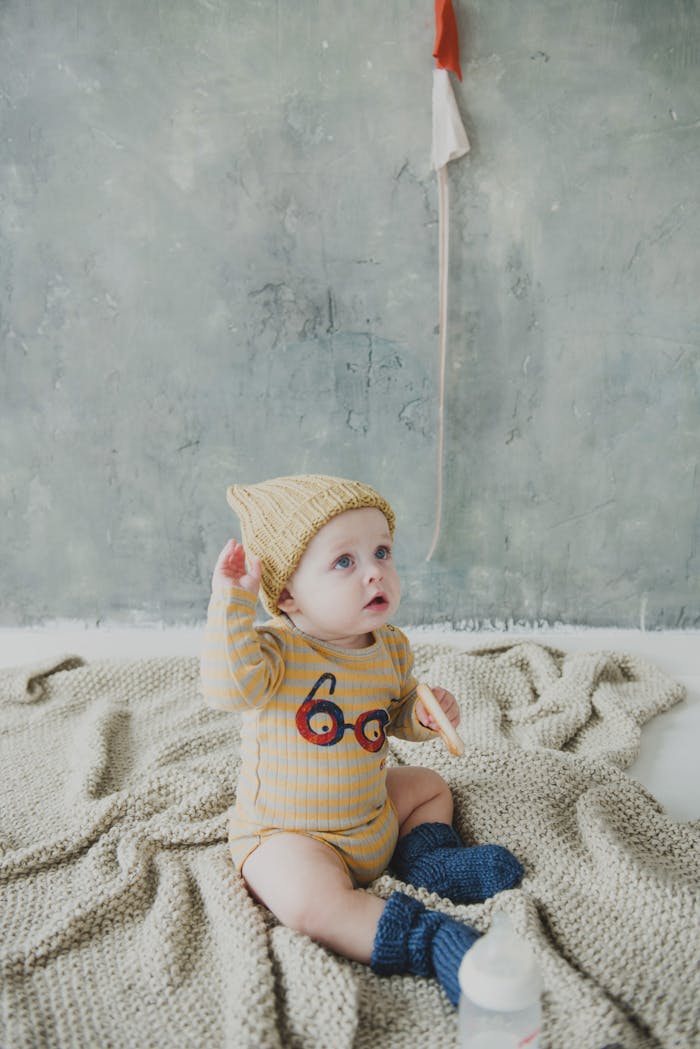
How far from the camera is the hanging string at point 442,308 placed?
1.90m

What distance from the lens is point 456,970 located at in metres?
0.90

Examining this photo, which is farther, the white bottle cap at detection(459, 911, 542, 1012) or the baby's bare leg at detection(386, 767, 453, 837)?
the baby's bare leg at detection(386, 767, 453, 837)

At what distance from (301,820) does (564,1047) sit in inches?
14.2

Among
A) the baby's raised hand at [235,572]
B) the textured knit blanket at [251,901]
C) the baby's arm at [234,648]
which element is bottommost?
the textured knit blanket at [251,901]

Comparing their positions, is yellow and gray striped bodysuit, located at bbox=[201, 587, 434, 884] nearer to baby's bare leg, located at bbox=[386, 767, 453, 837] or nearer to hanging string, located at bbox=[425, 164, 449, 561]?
baby's bare leg, located at bbox=[386, 767, 453, 837]

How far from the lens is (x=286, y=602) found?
109cm

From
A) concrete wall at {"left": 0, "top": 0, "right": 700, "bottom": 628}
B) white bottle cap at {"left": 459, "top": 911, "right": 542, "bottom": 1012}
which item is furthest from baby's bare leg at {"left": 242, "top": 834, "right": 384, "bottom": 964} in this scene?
concrete wall at {"left": 0, "top": 0, "right": 700, "bottom": 628}

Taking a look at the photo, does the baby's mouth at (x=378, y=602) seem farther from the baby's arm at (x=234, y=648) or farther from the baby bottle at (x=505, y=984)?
the baby bottle at (x=505, y=984)

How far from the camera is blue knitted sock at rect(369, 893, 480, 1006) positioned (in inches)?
36.2

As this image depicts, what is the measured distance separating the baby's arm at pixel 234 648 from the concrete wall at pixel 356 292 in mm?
1037

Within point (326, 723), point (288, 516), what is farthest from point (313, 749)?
point (288, 516)

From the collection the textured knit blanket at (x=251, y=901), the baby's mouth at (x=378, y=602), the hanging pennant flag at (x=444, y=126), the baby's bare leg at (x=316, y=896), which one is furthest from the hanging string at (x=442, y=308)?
the baby's bare leg at (x=316, y=896)

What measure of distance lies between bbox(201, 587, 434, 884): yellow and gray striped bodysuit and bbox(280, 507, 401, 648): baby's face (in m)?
0.05

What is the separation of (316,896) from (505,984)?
0.31 meters
